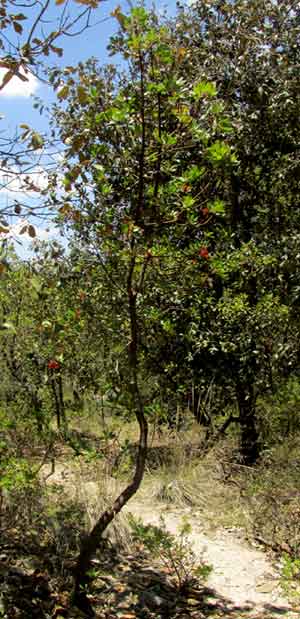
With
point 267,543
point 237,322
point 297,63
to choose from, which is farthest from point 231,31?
point 267,543

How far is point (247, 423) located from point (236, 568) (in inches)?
92.3

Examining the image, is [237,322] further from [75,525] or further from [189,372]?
[75,525]

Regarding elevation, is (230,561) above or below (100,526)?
below

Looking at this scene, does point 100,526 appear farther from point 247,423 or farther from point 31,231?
point 247,423

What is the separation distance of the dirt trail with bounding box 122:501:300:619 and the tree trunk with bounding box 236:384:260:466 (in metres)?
1.25

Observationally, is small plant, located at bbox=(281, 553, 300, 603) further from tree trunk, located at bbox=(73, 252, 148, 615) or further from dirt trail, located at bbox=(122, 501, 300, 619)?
tree trunk, located at bbox=(73, 252, 148, 615)

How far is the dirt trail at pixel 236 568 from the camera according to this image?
3.95m

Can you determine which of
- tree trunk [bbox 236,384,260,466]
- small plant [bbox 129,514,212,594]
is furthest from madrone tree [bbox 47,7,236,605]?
tree trunk [bbox 236,384,260,466]

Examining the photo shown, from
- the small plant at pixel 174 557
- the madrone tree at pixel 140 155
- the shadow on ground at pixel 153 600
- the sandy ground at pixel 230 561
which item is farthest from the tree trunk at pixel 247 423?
the madrone tree at pixel 140 155

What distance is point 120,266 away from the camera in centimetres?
381

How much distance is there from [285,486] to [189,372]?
72.3 inches

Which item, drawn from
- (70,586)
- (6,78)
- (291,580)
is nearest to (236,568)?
(291,580)

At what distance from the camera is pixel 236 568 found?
452cm

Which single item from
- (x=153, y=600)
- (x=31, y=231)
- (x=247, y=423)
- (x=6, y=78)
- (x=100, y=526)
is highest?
(x=6, y=78)
